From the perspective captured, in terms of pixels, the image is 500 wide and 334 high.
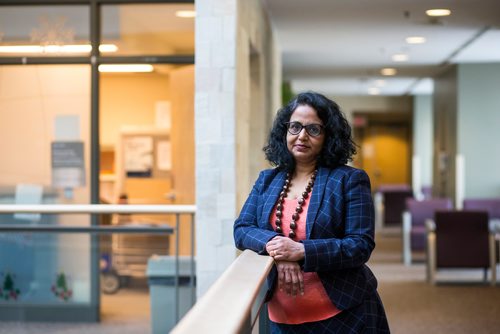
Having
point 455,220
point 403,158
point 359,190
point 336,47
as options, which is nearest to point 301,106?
point 359,190

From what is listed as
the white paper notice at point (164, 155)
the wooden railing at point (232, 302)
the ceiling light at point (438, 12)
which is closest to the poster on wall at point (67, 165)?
the white paper notice at point (164, 155)

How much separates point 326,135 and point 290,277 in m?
0.44

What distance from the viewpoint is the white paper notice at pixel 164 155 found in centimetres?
802

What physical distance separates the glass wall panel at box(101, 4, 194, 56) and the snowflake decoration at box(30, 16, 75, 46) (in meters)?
0.33

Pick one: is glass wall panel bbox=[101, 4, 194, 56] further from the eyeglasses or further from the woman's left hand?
the woman's left hand

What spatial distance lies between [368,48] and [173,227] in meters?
8.32

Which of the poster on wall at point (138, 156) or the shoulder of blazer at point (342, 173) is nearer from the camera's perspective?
the shoulder of blazer at point (342, 173)

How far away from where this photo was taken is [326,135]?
276cm

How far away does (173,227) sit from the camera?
6.11 metres

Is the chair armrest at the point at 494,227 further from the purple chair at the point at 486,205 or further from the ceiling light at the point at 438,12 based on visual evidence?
the ceiling light at the point at 438,12

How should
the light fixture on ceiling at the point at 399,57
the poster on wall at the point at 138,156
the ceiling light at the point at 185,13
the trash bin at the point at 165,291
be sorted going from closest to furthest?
1. the trash bin at the point at 165,291
2. the ceiling light at the point at 185,13
3. the poster on wall at the point at 138,156
4. the light fixture on ceiling at the point at 399,57

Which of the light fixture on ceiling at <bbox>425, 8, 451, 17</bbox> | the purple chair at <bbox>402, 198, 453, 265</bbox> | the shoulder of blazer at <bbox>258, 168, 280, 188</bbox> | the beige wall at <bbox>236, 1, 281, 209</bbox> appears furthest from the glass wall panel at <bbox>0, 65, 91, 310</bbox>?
the purple chair at <bbox>402, 198, 453, 265</bbox>

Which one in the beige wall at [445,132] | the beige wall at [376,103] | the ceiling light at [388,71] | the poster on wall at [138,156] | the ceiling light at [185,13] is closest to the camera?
the ceiling light at [185,13]

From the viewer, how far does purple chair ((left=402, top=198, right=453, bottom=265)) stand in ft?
40.7
